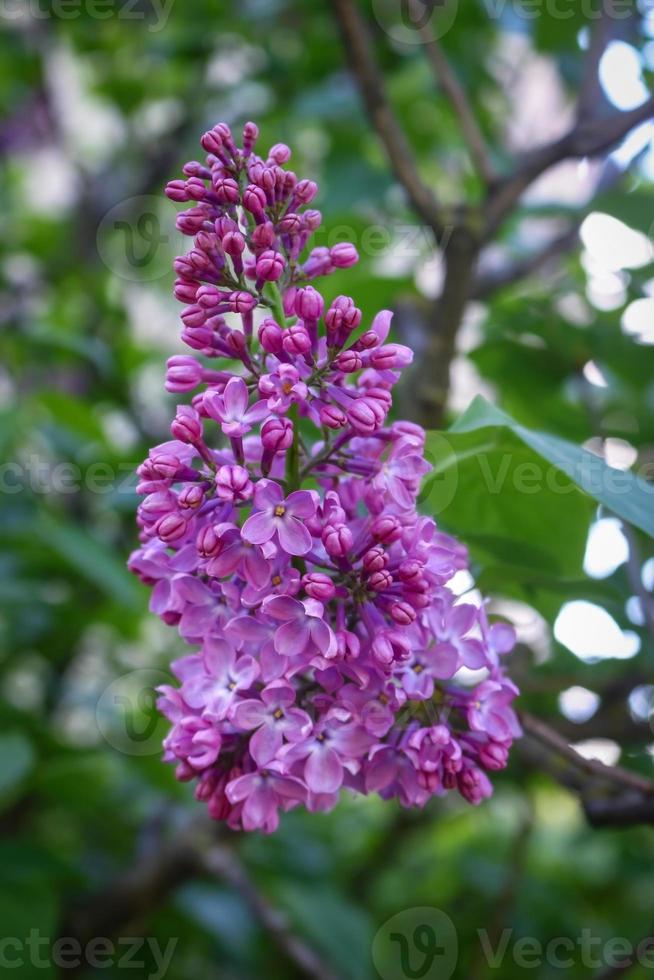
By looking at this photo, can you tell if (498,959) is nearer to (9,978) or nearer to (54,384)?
(9,978)

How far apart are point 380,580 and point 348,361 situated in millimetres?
196

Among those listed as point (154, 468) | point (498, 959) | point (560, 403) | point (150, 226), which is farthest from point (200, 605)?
point (150, 226)

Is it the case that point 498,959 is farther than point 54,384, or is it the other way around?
point 54,384

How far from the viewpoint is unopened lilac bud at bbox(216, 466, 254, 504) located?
0.81m

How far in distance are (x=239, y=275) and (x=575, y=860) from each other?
273 centimetres

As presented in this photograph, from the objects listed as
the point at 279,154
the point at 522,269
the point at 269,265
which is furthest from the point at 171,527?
the point at 522,269

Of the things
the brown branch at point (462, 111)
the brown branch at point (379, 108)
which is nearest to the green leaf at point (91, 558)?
the brown branch at point (379, 108)

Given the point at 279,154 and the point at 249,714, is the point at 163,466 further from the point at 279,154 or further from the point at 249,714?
the point at 279,154

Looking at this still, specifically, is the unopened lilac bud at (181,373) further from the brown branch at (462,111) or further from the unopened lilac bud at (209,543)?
the brown branch at (462,111)

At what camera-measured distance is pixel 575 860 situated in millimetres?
3049

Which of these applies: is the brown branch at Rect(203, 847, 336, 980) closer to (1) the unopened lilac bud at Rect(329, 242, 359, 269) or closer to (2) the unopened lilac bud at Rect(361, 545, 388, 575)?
(2) the unopened lilac bud at Rect(361, 545, 388, 575)

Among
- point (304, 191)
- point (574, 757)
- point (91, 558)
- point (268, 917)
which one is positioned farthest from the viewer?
point (91, 558)

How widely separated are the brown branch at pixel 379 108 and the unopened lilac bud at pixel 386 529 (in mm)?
807

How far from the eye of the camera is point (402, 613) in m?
0.81
